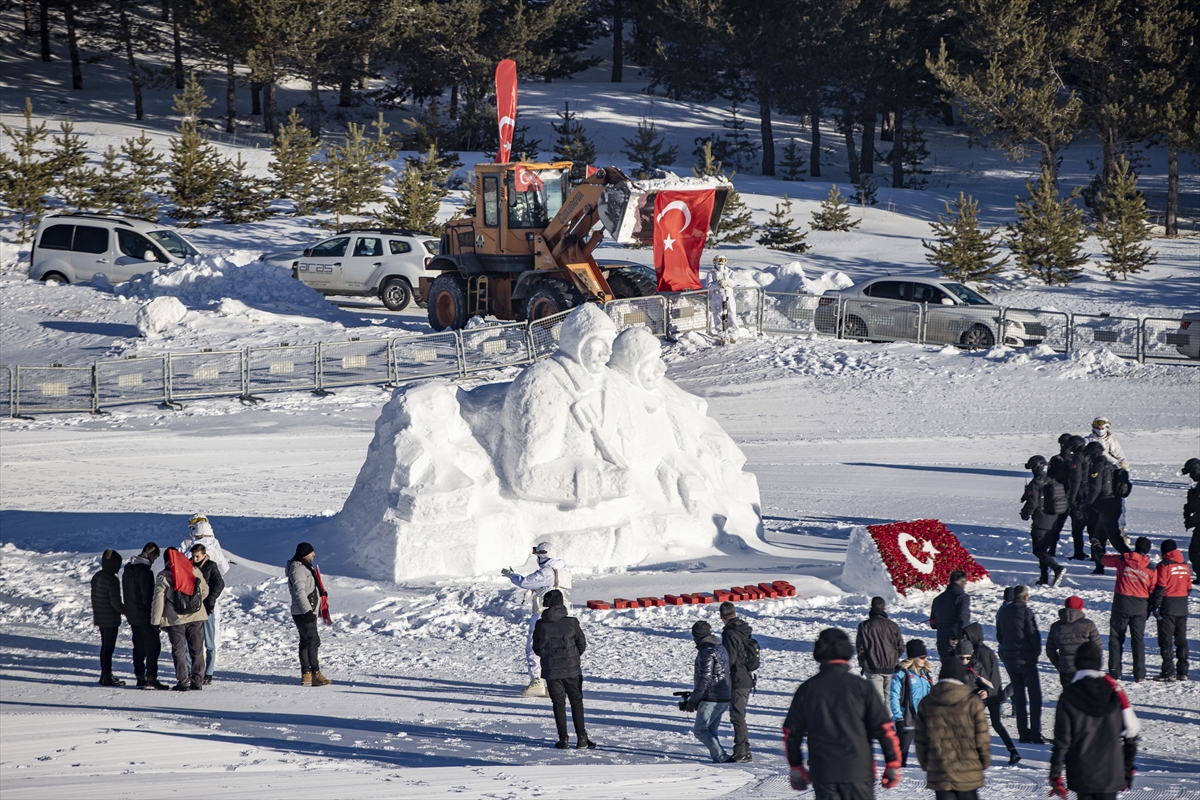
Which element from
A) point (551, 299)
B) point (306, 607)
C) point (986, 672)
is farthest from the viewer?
point (551, 299)

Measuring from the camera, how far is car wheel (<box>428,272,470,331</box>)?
2603 centimetres

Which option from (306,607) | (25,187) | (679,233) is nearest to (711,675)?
(306,607)

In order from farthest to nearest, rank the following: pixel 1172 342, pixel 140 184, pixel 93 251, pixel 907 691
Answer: pixel 140 184, pixel 93 251, pixel 1172 342, pixel 907 691

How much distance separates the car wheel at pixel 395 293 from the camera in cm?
3058

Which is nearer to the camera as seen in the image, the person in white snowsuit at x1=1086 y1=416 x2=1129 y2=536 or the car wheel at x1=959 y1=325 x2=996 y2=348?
the person in white snowsuit at x1=1086 y1=416 x2=1129 y2=536

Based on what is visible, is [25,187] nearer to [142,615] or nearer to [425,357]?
[425,357]

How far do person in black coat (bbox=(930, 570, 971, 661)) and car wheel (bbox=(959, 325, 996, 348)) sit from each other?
55.3 ft

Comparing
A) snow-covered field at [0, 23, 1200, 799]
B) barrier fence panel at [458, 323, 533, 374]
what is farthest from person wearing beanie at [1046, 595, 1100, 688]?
barrier fence panel at [458, 323, 533, 374]

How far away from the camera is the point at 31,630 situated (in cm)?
1318

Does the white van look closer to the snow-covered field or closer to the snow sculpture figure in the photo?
the snow-covered field

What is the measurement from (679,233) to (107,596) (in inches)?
600

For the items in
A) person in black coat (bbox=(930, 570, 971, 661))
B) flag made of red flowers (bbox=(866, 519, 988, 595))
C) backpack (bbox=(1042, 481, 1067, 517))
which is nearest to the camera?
person in black coat (bbox=(930, 570, 971, 661))

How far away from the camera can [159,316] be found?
26.3 metres

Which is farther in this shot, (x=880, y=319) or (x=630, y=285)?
(x=880, y=319)
